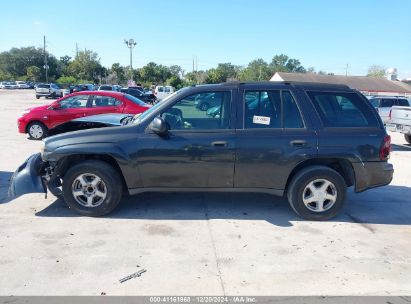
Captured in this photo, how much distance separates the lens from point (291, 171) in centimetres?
508

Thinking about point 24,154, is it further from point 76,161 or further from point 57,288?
point 57,288

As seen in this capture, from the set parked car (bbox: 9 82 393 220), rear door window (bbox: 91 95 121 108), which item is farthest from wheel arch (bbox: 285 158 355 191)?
rear door window (bbox: 91 95 121 108)

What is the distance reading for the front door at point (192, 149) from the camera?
4906 mm

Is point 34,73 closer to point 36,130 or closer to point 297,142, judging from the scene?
point 36,130

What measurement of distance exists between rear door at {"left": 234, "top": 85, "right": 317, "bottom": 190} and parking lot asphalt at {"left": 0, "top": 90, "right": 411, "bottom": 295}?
66cm

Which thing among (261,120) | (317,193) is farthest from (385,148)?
(261,120)

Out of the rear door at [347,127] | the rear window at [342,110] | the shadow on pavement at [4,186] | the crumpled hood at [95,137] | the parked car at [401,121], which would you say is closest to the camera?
the crumpled hood at [95,137]

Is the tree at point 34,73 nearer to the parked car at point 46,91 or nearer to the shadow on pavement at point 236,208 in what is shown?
the parked car at point 46,91

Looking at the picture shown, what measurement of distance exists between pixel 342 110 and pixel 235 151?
5.33ft

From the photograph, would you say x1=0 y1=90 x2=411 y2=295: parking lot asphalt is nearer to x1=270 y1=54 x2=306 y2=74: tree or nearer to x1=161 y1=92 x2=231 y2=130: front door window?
x1=161 y1=92 x2=231 y2=130: front door window

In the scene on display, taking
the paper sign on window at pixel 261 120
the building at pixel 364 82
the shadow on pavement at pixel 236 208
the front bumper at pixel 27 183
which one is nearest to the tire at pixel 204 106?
the paper sign on window at pixel 261 120

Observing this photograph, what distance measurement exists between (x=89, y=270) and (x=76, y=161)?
188 cm

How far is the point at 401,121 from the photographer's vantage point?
12.4m

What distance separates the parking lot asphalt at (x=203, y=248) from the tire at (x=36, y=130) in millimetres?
6311
